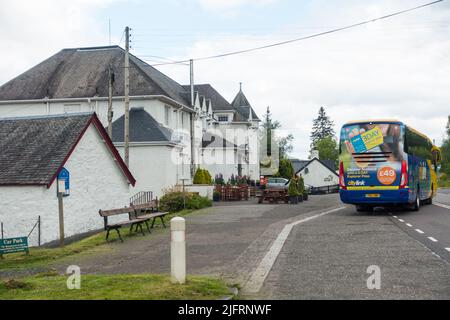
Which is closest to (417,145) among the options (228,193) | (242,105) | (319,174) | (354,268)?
(354,268)

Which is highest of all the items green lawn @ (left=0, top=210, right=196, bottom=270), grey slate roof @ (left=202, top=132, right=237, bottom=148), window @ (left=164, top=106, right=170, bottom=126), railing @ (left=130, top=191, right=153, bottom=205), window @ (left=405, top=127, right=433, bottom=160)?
window @ (left=164, top=106, right=170, bottom=126)

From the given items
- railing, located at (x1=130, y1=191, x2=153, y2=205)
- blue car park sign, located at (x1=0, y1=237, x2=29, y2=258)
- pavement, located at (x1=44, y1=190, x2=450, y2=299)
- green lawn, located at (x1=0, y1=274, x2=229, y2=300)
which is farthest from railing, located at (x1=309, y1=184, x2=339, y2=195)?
green lawn, located at (x1=0, y1=274, x2=229, y2=300)

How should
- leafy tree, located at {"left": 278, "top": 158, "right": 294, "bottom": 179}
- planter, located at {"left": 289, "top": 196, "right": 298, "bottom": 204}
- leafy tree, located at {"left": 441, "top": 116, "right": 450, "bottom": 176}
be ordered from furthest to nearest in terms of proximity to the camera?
1. leafy tree, located at {"left": 441, "top": 116, "right": 450, "bottom": 176}
2. leafy tree, located at {"left": 278, "top": 158, "right": 294, "bottom": 179}
3. planter, located at {"left": 289, "top": 196, "right": 298, "bottom": 204}

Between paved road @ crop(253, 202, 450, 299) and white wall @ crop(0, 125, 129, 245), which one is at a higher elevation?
white wall @ crop(0, 125, 129, 245)

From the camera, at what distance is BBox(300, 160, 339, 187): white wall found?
82.7 m

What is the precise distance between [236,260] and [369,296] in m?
4.17

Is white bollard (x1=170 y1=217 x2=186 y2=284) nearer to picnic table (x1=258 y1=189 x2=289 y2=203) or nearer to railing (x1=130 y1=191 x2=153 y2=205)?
railing (x1=130 y1=191 x2=153 y2=205)

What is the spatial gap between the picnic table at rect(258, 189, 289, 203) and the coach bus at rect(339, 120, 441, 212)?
12431 millimetres

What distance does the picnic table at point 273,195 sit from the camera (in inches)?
1390

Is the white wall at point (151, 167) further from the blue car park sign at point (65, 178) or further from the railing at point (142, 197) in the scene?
the blue car park sign at point (65, 178)

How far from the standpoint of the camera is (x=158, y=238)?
54.1 ft

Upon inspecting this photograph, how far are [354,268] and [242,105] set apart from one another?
217ft
